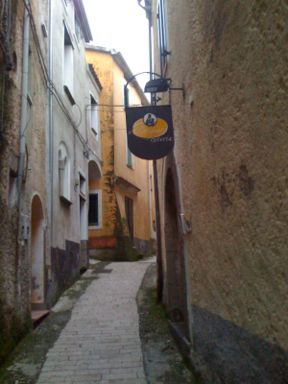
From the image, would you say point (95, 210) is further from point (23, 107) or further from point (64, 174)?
point (23, 107)

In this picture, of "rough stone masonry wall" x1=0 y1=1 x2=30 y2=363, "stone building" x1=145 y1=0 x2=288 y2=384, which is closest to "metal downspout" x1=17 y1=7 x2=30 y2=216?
"rough stone masonry wall" x1=0 y1=1 x2=30 y2=363

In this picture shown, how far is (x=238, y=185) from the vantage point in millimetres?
3588

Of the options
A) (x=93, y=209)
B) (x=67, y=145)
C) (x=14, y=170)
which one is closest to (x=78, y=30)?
(x=67, y=145)

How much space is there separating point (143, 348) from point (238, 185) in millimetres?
4004

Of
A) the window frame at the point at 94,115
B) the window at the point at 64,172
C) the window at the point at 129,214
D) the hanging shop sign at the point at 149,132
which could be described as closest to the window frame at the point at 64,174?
the window at the point at 64,172

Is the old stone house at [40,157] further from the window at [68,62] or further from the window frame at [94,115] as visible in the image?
the window frame at [94,115]

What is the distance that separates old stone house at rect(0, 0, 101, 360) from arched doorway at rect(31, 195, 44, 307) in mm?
18

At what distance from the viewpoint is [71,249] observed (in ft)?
37.4

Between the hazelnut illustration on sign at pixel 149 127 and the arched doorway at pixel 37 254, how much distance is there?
295 centimetres

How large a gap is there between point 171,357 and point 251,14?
4.67 meters

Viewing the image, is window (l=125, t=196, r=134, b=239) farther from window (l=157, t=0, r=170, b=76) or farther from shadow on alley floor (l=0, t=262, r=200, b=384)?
window (l=157, t=0, r=170, b=76)

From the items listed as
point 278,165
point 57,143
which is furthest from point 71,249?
point 278,165

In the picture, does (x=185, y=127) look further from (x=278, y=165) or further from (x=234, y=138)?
(x=278, y=165)

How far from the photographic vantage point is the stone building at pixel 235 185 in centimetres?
283
